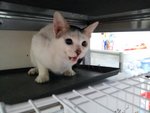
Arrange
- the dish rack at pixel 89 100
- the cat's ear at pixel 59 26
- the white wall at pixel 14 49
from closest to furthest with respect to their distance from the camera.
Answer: the dish rack at pixel 89 100, the cat's ear at pixel 59 26, the white wall at pixel 14 49

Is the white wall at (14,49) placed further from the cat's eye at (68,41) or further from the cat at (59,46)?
the cat's eye at (68,41)

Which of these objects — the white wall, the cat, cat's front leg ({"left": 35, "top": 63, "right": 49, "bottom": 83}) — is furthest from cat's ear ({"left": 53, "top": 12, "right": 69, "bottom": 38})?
the white wall

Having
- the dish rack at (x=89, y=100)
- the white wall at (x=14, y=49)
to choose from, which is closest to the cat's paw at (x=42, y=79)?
the dish rack at (x=89, y=100)

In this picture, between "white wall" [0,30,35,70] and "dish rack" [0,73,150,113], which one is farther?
"white wall" [0,30,35,70]

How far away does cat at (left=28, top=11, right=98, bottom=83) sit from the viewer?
1.97 feet

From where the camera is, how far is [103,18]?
3.46ft

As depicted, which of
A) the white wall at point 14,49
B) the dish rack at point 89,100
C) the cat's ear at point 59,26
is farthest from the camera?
the white wall at point 14,49

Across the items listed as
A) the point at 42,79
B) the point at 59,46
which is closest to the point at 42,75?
the point at 42,79

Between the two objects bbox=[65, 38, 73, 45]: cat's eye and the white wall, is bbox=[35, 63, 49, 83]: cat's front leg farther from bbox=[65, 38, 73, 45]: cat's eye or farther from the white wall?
the white wall

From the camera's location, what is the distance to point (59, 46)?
625 mm

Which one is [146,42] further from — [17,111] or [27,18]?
[17,111]

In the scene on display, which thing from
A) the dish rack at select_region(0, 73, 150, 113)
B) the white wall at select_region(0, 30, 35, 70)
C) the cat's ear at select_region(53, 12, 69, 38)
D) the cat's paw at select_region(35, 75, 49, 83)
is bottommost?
the dish rack at select_region(0, 73, 150, 113)

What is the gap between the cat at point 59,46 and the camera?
1.97ft

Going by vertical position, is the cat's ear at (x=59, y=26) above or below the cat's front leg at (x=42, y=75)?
above
